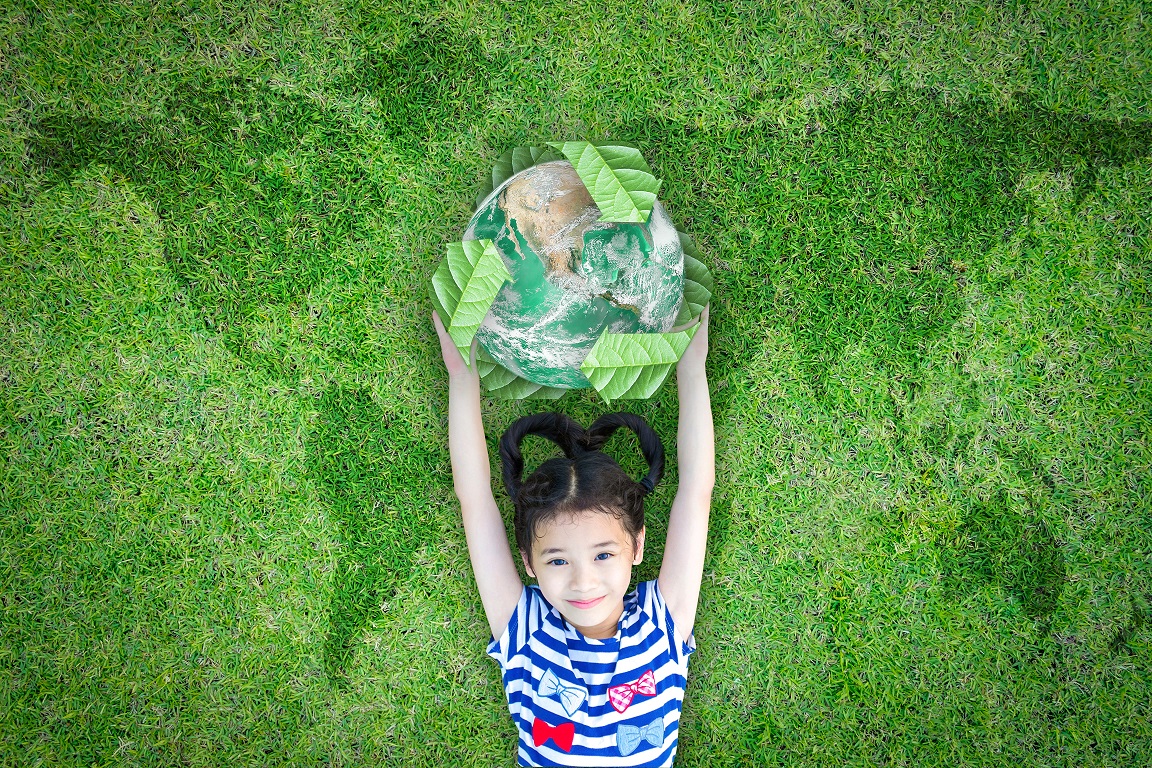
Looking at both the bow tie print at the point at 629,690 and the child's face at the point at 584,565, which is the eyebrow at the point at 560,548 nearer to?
the child's face at the point at 584,565

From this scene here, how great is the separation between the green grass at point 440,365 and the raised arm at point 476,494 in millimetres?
234

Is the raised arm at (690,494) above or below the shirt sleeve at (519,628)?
above

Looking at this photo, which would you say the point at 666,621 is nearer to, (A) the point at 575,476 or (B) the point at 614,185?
(A) the point at 575,476

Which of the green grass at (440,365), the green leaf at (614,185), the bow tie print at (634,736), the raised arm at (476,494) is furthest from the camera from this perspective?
the green grass at (440,365)

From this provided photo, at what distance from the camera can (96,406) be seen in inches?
122

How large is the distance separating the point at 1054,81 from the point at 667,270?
2.01 meters

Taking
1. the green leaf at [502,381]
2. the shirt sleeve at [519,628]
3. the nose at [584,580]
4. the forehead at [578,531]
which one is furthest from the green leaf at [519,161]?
the shirt sleeve at [519,628]

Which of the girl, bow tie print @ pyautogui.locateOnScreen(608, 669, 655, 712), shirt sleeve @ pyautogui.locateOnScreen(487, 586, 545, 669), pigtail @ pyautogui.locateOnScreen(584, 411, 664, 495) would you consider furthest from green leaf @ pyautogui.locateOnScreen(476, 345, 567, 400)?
bow tie print @ pyautogui.locateOnScreen(608, 669, 655, 712)

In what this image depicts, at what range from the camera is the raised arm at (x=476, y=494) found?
9.47 ft

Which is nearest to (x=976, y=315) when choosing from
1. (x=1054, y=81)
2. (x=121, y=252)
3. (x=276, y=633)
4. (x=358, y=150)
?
(x=1054, y=81)

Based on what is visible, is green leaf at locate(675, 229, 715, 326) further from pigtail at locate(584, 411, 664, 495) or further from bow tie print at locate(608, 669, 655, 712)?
bow tie print at locate(608, 669, 655, 712)

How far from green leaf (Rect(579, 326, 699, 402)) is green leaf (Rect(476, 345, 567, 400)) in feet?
1.55

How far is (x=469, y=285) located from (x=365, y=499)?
1270 millimetres

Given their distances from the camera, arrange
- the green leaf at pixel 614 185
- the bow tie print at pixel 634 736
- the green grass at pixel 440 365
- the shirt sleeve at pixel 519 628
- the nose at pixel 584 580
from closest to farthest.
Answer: the green leaf at pixel 614 185, the nose at pixel 584 580, the bow tie print at pixel 634 736, the shirt sleeve at pixel 519 628, the green grass at pixel 440 365
